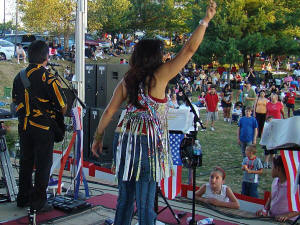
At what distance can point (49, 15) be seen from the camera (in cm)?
3216

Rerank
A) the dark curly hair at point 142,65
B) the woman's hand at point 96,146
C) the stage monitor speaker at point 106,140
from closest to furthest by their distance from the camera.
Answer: the dark curly hair at point 142,65
the woman's hand at point 96,146
the stage monitor speaker at point 106,140

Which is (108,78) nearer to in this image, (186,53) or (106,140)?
(106,140)

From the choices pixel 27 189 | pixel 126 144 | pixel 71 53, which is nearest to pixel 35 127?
pixel 27 189

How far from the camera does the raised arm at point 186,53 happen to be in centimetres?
275

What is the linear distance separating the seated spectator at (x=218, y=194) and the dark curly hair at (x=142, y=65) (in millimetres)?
2492

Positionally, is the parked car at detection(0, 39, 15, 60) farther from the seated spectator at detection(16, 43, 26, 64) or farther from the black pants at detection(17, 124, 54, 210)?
the black pants at detection(17, 124, 54, 210)

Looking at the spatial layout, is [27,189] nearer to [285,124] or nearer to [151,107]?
[151,107]

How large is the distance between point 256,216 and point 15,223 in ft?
9.03

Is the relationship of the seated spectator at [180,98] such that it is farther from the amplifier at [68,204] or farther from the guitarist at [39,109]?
the guitarist at [39,109]

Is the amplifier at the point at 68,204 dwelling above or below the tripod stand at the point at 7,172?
below

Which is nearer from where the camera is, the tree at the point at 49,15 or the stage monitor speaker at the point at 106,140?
the stage monitor speaker at the point at 106,140

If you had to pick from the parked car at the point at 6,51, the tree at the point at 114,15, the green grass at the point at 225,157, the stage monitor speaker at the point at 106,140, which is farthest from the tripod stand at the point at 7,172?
the tree at the point at 114,15

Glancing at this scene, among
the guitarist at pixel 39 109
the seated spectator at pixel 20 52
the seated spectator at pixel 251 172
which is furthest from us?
the seated spectator at pixel 20 52

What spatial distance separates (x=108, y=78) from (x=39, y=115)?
146 inches
